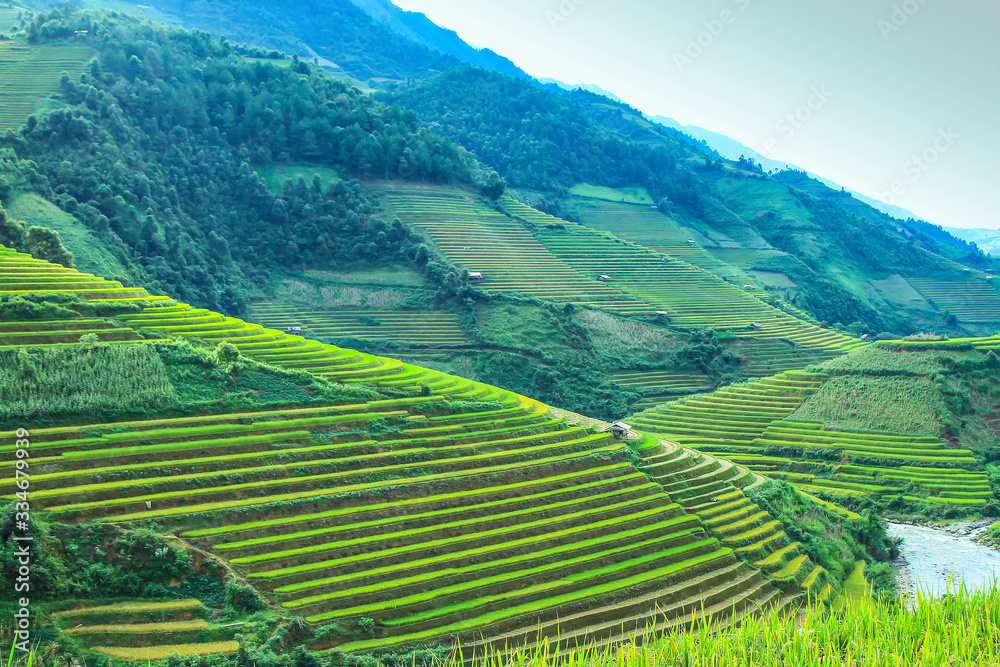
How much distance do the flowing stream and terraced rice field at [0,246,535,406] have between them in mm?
19701

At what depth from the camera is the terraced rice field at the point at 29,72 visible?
64.9 m

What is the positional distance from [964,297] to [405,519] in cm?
10690

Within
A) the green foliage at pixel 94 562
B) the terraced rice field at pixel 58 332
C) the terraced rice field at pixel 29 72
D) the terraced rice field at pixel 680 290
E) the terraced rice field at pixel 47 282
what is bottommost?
the green foliage at pixel 94 562

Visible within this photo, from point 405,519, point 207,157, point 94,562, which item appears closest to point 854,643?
point 405,519

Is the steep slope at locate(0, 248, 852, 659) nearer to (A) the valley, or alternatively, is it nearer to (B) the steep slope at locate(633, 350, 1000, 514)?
(A) the valley

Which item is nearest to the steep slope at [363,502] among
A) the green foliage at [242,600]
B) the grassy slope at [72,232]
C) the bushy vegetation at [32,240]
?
the green foliage at [242,600]

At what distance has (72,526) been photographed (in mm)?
21141

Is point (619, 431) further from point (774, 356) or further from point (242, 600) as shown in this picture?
point (774, 356)

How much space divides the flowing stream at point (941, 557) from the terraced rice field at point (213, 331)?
19701mm

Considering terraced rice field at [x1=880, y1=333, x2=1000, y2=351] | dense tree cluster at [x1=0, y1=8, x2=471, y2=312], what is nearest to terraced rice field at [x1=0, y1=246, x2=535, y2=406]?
dense tree cluster at [x1=0, y1=8, x2=471, y2=312]

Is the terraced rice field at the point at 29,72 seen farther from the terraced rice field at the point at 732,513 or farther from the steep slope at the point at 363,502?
the terraced rice field at the point at 732,513

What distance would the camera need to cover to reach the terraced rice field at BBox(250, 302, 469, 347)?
62.8 meters

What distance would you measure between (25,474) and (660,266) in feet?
224

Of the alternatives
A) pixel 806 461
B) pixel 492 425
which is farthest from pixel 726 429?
pixel 492 425
